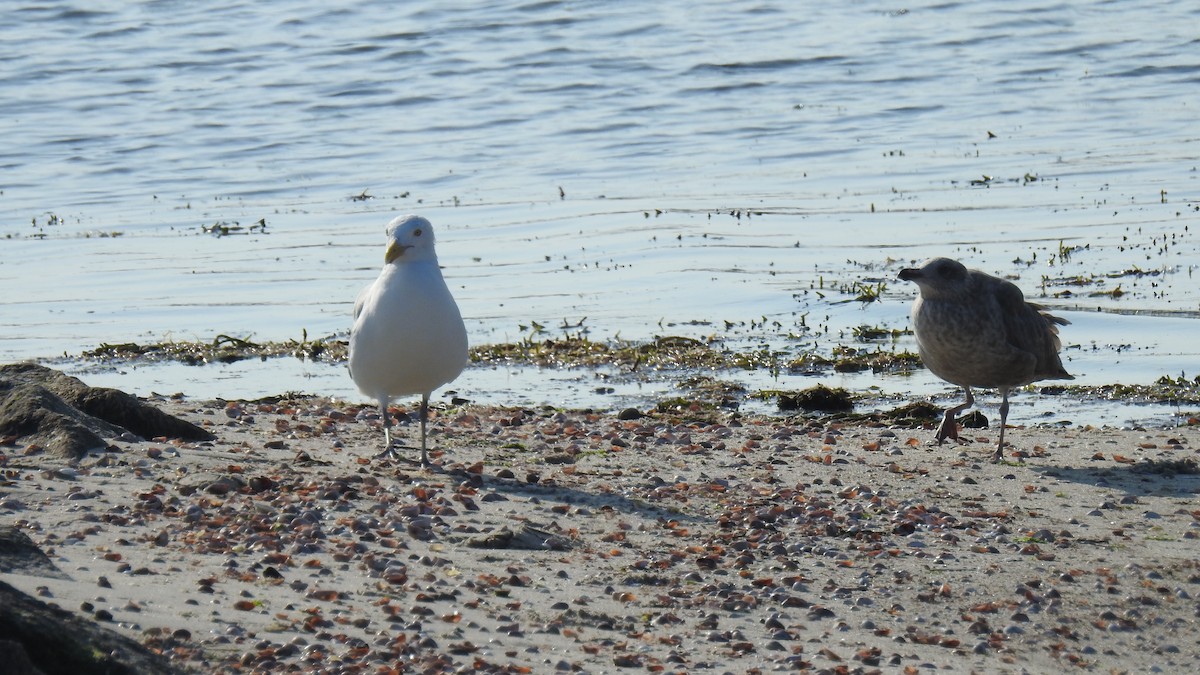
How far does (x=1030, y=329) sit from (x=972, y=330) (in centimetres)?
46

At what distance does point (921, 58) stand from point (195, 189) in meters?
12.9

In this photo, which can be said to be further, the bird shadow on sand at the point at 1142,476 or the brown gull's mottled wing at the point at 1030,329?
the brown gull's mottled wing at the point at 1030,329

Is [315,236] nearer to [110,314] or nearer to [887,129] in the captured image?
[110,314]

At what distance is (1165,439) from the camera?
9.62 meters

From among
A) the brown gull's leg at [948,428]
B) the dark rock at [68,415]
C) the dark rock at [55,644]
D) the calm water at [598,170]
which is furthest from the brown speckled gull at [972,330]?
the dark rock at [55,644]

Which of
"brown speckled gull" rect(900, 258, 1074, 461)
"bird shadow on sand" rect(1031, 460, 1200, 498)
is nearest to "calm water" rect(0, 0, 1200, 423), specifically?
"brown speckled gull" rect(900, 258, 1074, 461)

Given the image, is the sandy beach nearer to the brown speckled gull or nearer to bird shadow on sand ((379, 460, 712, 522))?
bird shadow on sand ((379, 460, 712, 522))

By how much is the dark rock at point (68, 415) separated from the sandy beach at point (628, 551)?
18 cm

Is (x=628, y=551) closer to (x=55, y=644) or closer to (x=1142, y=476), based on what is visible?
(x=55, y=644)

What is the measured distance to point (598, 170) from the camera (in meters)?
20.5

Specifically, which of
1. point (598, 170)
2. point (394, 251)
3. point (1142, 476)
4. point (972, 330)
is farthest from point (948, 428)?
point (598, 170)

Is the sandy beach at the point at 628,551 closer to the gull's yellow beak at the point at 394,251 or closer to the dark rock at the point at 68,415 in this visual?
the dark rock at the point at 68,415

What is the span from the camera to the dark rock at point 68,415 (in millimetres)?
8430

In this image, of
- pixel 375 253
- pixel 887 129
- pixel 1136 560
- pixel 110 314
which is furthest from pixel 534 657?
pixel 887 129
